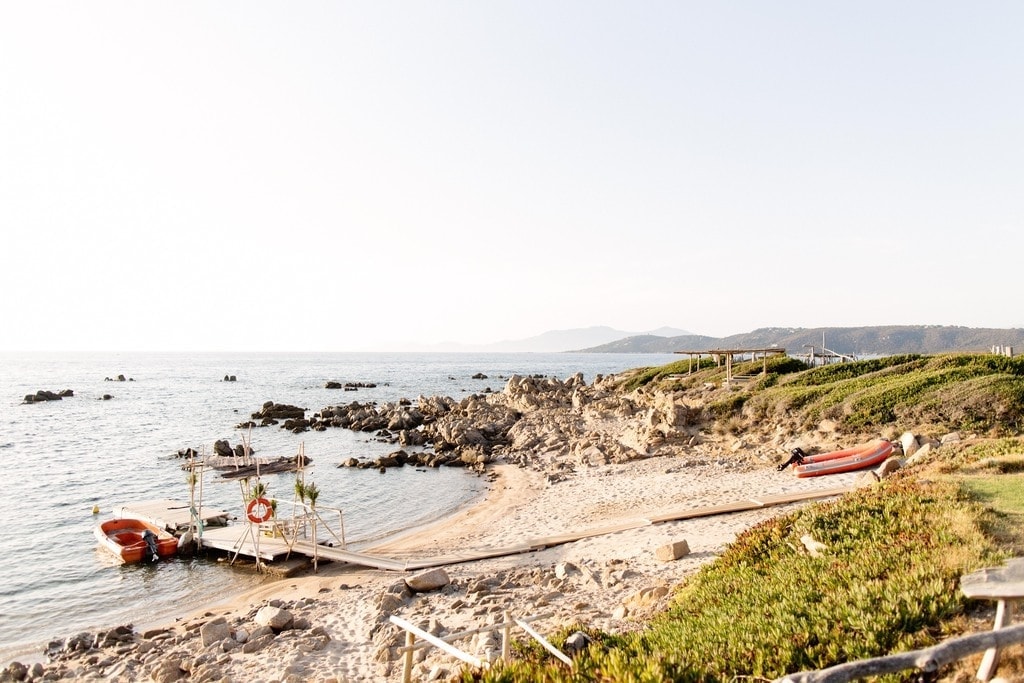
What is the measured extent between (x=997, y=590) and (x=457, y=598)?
975cm

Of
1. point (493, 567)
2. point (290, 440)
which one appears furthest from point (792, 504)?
point (290, 440)

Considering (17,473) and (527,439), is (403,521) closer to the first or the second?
(527,439)

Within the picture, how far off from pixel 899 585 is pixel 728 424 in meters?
25.6

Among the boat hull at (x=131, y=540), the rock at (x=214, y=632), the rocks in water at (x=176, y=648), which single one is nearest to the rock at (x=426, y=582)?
the rocks in water at (x=176, y=648)

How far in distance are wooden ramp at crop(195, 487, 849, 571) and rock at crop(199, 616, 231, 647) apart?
4393 millimetres

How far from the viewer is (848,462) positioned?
2062 cm

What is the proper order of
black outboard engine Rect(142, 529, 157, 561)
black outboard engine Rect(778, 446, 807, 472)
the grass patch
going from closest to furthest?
the grass patch < black outboard engine Rect(142, 529, 157, 561) < black outboard engine Rect(778, 446, 807, 472)

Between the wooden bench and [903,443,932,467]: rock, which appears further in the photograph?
[903,443,932,467]: rock

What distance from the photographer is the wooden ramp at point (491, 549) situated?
52.9ft

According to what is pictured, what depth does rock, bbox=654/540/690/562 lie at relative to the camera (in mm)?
13133

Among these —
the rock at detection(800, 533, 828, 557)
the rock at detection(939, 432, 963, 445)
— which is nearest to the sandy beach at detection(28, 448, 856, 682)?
the rock at detection(800, 533, 828, 557)

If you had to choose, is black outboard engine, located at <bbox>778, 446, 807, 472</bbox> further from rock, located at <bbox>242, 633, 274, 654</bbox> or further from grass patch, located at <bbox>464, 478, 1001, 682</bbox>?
rock, located at <bbox>242, 633, 274, 654</bbox>

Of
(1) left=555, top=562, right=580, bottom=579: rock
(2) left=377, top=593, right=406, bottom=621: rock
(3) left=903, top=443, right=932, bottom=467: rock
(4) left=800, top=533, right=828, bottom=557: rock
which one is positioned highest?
(4) left=800, top=533, right=828, bottom=557: rock

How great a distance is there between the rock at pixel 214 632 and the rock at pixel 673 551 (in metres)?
9.16
